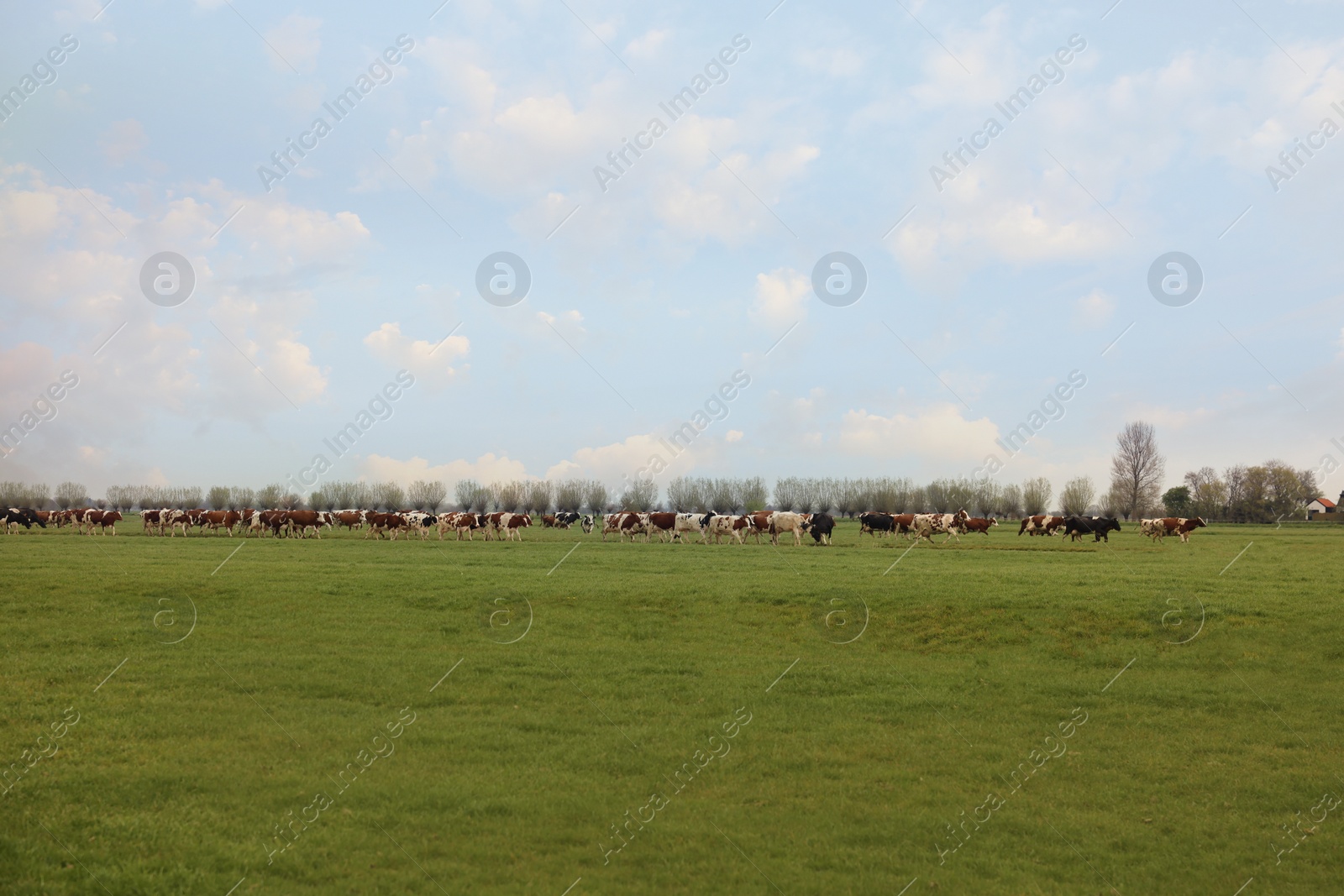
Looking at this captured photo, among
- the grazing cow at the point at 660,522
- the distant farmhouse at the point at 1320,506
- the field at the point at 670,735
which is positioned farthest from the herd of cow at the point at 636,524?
the distant farmhouse at the point at 1320,506

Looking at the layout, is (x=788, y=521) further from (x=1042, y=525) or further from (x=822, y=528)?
(x=1042, y=525)

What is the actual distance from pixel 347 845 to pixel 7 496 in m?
190

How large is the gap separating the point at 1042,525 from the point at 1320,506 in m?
99.7

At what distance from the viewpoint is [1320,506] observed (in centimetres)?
13262

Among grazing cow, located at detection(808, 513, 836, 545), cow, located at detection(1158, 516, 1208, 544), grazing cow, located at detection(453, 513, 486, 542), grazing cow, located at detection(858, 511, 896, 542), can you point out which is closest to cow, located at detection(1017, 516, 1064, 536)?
cow, located at detection(1158, 516, 1208, 544)

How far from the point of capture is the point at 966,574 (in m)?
28.4

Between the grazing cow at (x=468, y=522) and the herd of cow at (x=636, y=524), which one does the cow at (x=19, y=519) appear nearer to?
the herd of cow at (x=636, y=524)

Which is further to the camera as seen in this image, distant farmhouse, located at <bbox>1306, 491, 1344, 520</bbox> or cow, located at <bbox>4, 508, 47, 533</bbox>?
distant farmhouse, located at <bbox>1306, 491, 1344, 520</bbox>

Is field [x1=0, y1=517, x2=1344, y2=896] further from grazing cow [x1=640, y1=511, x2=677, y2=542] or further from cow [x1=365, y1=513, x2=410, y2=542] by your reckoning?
cow [x1=365, y1=513, x2=410, y2=542]

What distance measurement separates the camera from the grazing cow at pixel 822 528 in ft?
167

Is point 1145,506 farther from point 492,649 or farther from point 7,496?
point 7,496

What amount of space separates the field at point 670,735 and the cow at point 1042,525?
3827cm

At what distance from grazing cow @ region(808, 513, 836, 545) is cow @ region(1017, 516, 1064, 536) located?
18610 mm

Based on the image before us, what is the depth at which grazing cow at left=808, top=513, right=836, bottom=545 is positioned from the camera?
51.0 meters
